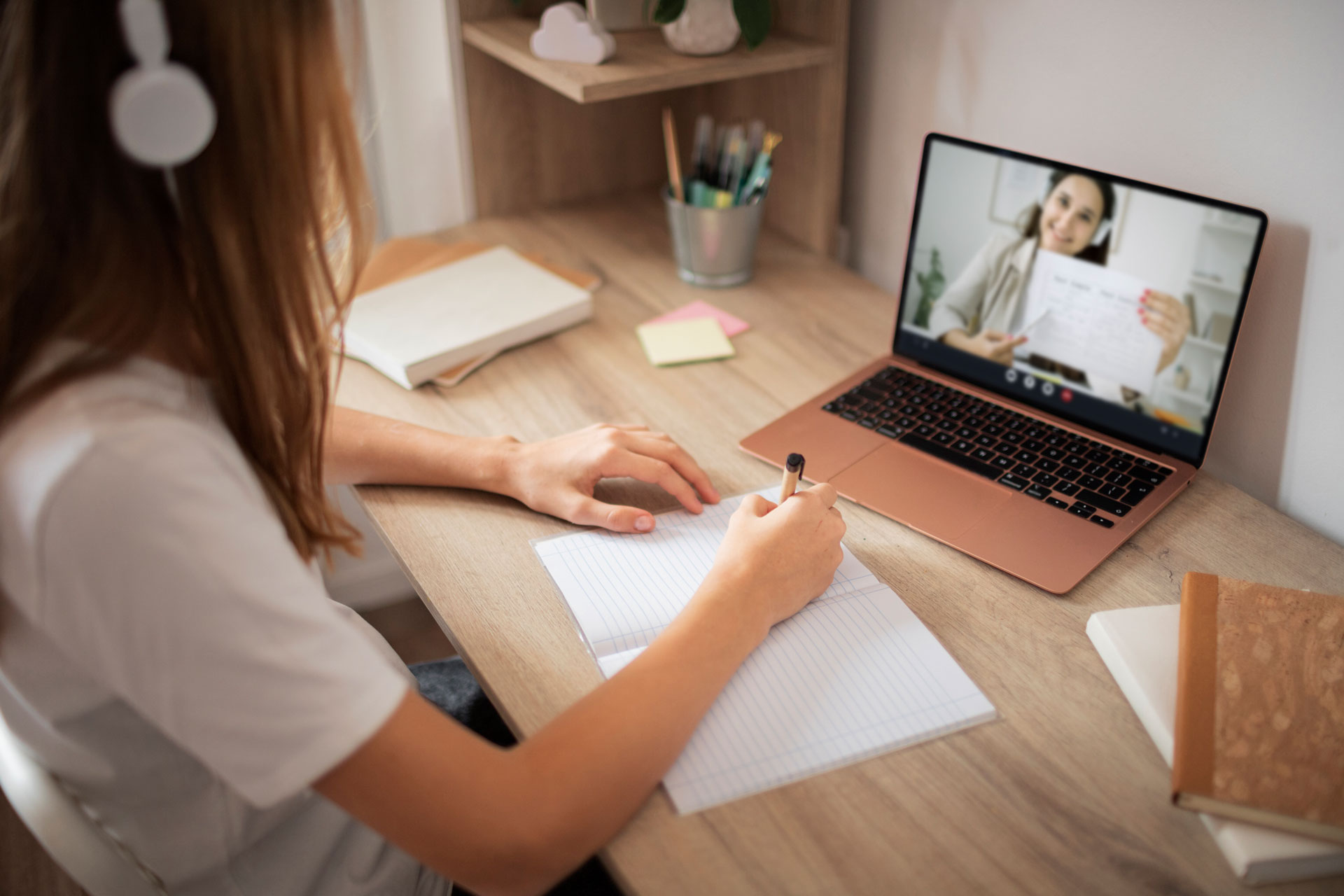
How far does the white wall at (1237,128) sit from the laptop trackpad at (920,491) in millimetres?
272

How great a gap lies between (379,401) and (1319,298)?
2.98 ft

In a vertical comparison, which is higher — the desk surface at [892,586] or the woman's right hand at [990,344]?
the woman's right hand at [990,344]

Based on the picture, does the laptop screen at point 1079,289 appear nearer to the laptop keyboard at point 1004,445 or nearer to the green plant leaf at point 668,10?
the laptop keyboard at point 1004,445

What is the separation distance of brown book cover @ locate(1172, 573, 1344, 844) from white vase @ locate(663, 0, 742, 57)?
81cm

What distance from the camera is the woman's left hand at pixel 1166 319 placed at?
893mm

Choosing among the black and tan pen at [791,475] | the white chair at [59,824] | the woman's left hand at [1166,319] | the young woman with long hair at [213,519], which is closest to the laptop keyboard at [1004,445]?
the woman's left hand at [1166,319]

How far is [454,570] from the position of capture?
830 millimetres

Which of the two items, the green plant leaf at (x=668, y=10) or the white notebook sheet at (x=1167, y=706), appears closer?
the white notebook sheet at (x=1167, y=706)

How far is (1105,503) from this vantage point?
877mm

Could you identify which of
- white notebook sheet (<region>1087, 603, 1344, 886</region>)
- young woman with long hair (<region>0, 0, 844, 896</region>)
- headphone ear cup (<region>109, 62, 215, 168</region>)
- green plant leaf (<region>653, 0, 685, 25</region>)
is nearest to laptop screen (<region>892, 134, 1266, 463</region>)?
white notebook sheet (<region>1087, 603, 1344, 886</region>)

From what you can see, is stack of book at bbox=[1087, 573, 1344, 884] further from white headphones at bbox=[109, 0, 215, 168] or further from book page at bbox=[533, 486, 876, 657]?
white headphones at bbox=[109, 0, 215, 168]

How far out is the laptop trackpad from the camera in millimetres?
875

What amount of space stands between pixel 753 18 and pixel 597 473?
61 centimetres

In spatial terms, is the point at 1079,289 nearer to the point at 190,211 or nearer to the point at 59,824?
the point at 190,211
